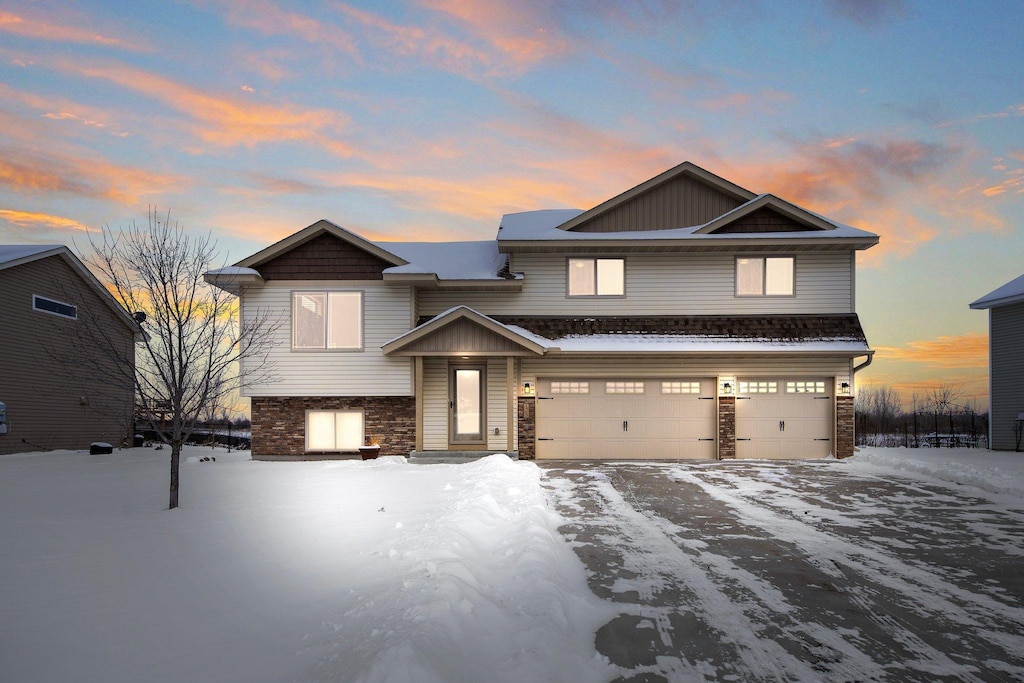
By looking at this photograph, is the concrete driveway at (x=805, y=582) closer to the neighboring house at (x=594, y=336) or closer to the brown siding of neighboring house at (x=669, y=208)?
the neighboring house at (x=594, y=336)

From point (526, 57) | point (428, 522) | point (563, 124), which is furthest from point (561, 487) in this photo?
point (563, 124)

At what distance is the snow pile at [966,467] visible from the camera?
1159 centimetres

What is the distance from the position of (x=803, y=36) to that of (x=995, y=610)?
16098 mm

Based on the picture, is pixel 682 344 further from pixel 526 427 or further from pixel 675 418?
pixel 526 427

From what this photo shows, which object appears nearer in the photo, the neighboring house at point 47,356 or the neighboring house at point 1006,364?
the neighboring house at point 47,356

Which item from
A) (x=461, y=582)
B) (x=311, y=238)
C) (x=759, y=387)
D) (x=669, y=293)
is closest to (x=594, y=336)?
(x=669, y=293)

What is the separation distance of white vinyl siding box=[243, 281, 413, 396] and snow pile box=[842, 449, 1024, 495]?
41.8ft

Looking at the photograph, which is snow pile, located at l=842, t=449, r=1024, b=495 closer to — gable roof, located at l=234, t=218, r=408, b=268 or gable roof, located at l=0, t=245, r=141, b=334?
gable roof, located at l=234, t=218, r=408, b=268

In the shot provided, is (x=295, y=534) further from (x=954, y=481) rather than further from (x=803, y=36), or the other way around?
(x=803, y=36)

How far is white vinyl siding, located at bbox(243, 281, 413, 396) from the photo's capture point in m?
16.0

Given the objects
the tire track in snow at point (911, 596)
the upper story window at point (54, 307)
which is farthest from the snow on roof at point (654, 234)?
the upper story window at point (54, 307)

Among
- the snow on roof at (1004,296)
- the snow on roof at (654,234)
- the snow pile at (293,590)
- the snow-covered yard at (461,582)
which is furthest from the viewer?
the snow on roof at (1004,296)

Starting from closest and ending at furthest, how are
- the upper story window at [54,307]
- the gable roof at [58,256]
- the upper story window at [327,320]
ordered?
1. the upper story window at [327,320]
2. the gable roof at [58,256]
3. the upper story window at [54,307]

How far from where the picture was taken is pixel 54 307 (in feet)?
65.8
